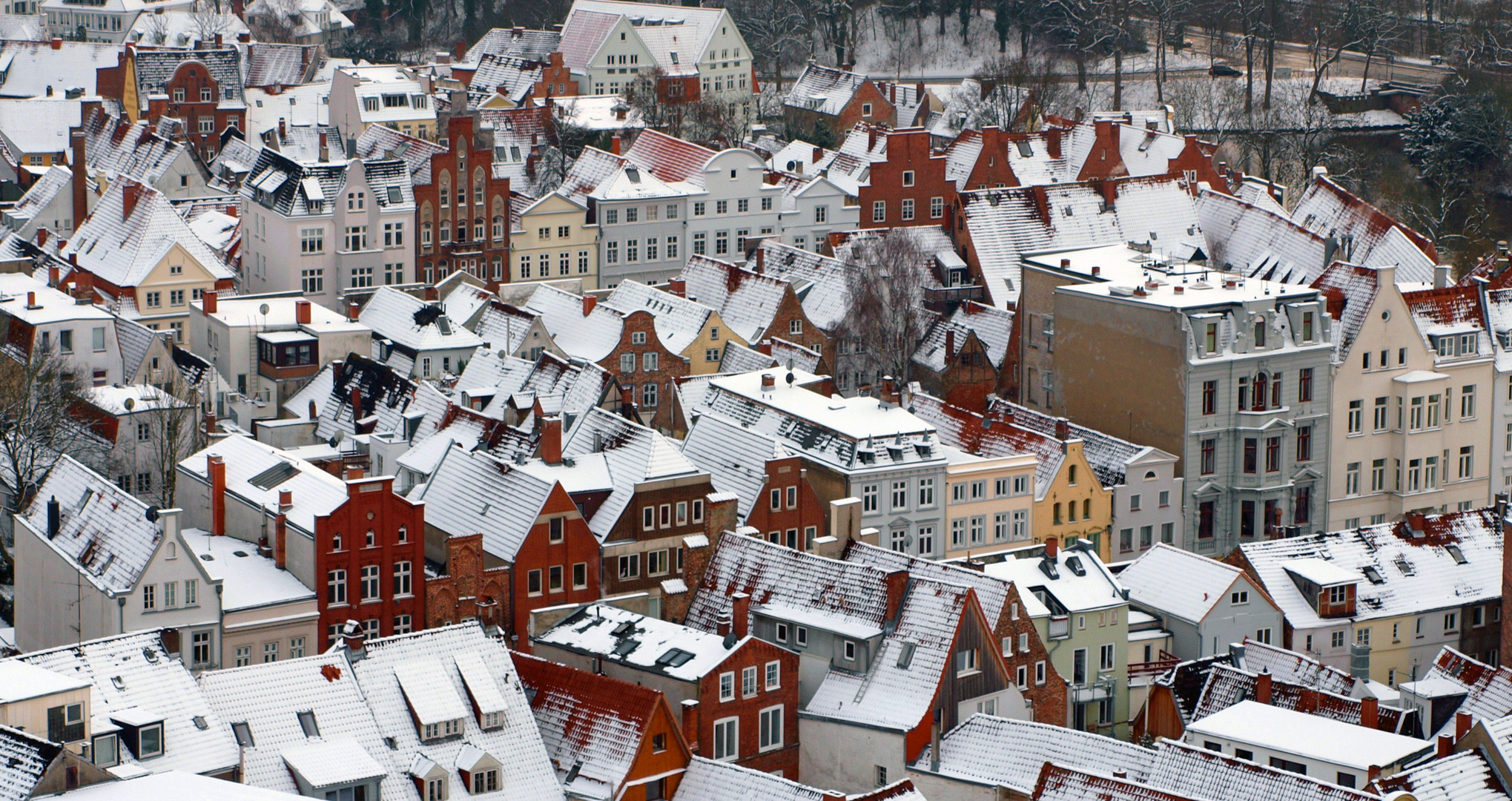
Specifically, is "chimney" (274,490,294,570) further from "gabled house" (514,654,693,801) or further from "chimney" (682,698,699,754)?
"chimney" (682,698,699,754)

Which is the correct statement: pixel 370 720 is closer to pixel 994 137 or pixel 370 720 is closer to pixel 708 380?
pixel 708 380

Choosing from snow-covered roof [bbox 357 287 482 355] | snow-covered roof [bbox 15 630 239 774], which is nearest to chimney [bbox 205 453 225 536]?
snow-covered roof [bbox 15 630 239 774]

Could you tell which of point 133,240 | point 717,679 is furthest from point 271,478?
point 133,240

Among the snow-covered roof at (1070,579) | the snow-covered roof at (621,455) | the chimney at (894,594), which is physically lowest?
the snow-covered roof at (1070,579)

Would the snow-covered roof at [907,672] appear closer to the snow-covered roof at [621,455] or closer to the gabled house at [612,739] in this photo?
the gabled house at [612,739]

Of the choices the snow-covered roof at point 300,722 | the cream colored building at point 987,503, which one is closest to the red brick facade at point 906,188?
the cream colored building at point 987,503
